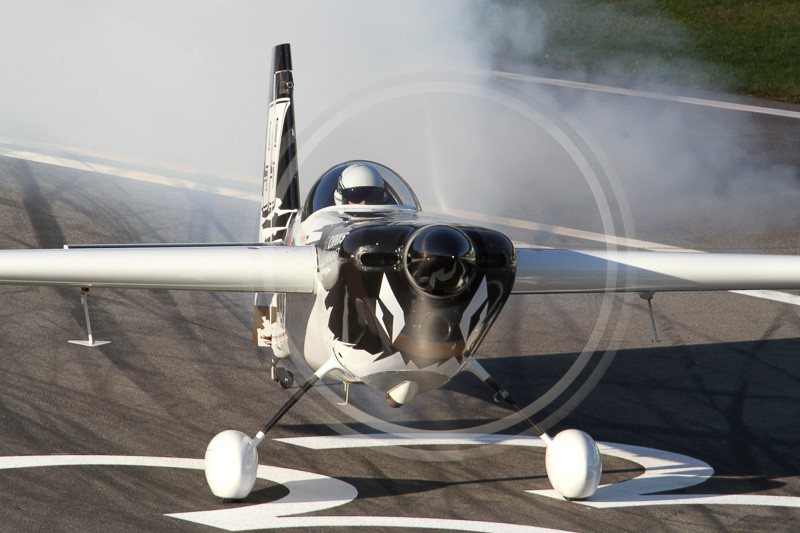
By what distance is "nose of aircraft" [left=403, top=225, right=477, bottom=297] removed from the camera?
7.04 meters

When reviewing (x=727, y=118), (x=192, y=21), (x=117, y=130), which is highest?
(x=192, y=21)

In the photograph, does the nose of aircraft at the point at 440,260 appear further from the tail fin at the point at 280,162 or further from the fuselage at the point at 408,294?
the tail fin at the point at 280,162

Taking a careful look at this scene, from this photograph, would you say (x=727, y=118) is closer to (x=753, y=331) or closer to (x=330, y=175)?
(x=753, y=331)

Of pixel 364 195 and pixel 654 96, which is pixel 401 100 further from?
pixel 364 195

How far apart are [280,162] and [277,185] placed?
1.13 feet

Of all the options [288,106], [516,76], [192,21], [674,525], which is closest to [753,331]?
[674,525]

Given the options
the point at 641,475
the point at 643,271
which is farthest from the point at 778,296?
the point at 641,475

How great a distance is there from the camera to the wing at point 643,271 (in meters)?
9.37

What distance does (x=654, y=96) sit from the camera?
2739 cm

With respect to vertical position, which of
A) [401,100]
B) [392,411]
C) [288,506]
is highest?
[401,100]

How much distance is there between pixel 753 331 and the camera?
13883 millimetres

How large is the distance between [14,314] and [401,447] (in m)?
6.21

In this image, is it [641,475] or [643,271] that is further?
[643,271]

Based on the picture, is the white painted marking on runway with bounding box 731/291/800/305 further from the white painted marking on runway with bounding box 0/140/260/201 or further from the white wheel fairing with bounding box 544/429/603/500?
the white painted marking on runway with bounding box 0/140/260/201
